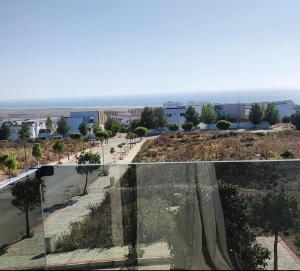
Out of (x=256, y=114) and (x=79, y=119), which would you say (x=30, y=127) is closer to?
(x=79, y=119)

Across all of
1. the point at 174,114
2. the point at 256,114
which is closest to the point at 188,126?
the point at 256,114

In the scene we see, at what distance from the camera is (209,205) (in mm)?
1643

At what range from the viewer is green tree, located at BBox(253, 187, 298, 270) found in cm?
160

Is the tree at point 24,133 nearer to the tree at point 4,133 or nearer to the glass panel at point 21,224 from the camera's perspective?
the tree at point 4,133

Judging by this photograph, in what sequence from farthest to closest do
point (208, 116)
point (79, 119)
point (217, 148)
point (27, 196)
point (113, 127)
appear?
point (79, 119) → point (208, 116) → point (113, 127) → point (217, 148) → point (27, 196)

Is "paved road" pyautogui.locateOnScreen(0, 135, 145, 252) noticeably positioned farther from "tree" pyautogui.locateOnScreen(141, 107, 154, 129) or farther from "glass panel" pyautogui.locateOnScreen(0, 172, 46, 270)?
"tree" pyautogui.locateOnScreen(141, 107, 154, 129)

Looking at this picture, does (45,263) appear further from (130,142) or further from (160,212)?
(130,142)

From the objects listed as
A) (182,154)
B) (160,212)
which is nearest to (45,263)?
(160,212)

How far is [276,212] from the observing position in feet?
5.30

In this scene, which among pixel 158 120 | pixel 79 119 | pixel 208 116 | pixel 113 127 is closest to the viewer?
pixel 113 127

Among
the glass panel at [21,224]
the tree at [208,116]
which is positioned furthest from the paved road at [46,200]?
the tree at [208,116]

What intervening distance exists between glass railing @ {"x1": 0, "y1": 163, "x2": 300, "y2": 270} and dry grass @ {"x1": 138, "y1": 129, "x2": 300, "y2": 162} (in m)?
10.4

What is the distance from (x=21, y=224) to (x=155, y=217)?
599 millimetres

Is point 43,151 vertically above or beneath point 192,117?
beneath
